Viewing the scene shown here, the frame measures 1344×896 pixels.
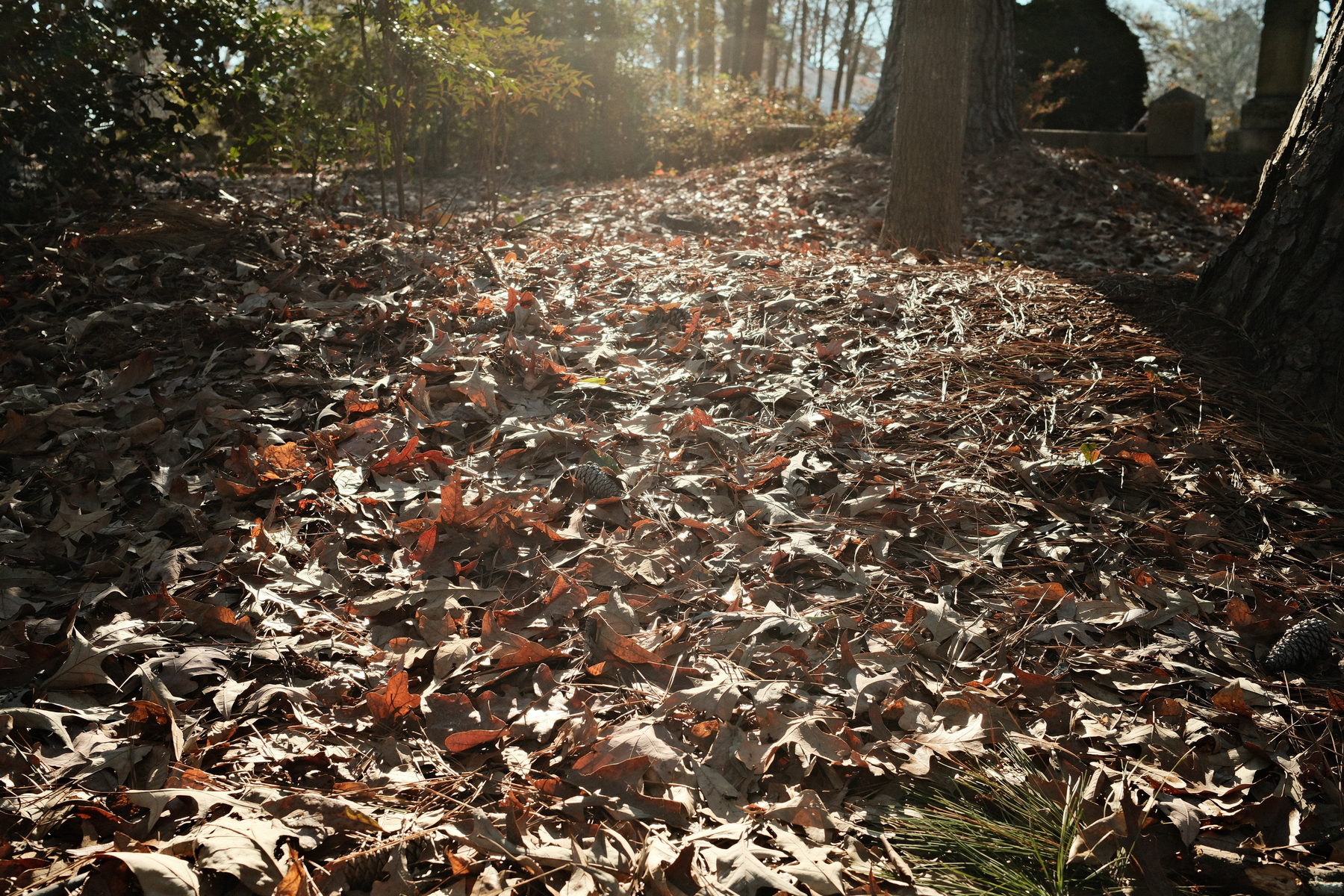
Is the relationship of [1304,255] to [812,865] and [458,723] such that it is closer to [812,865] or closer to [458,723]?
[812,865]

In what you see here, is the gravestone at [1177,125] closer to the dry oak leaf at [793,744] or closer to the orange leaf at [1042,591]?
the orange leaf at [1042,591]

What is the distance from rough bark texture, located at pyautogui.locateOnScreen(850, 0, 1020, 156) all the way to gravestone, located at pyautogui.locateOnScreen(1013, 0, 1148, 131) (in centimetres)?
352

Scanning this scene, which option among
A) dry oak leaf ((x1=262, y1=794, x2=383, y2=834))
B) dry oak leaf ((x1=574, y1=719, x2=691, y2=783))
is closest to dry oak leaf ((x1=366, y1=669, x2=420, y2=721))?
dry oak leaf ((x1=262, y1=794, x2=383, y2=834))

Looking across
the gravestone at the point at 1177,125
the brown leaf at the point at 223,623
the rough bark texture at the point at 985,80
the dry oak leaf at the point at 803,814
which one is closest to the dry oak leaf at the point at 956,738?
the dry oak leaf at the point at 803,814

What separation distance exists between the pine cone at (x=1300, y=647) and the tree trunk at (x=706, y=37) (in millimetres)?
17977

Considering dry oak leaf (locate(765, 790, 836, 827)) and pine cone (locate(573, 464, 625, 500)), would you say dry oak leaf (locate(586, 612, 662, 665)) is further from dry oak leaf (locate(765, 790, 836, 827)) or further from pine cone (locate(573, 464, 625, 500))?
pine cone (locate(573, 464, 625, 500))

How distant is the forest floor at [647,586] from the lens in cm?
147

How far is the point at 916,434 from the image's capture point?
2773 millimetres

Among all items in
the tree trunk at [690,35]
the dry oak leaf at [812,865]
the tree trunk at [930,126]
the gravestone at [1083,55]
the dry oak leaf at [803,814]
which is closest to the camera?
the dry oak leaf at [812,865]

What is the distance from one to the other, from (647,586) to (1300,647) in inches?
64.4

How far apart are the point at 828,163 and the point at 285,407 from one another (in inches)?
259

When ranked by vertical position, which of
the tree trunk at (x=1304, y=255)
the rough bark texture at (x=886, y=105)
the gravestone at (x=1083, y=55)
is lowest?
the tree trunk at (x=1304, y=255)

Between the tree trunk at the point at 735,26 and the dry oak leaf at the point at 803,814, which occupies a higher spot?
the tree trunk at the point at 735,26

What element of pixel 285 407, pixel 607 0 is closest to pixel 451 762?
pixel 285 407
